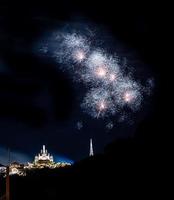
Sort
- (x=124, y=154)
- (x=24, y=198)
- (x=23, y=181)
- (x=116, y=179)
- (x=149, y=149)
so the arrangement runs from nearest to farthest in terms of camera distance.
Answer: (x=116, y=179), (x=149, y=149), (x=124, y=154), (x=24, y=198), (x=23, y=181)

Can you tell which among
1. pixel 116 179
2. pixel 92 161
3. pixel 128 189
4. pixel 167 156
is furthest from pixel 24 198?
pixel 167 156

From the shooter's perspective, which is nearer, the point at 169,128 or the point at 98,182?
the point at 98,182

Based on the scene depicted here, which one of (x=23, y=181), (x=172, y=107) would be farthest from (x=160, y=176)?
(x=23, y=181)

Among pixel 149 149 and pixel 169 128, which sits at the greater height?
pixel 169 128

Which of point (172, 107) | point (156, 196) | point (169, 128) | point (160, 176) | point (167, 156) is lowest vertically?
point (156, 196)

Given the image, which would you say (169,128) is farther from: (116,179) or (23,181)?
(23,181)

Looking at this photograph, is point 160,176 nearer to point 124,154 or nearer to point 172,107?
point 124,154

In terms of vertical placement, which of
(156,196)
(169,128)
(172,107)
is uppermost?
(172,107)

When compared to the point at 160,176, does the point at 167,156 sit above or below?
above

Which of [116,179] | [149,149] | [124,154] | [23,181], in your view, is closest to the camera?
[116,179]
